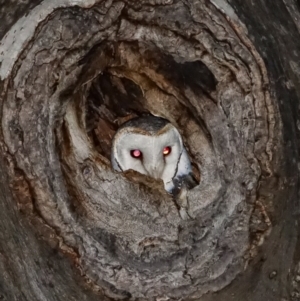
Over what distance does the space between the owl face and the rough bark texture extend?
0.05 m

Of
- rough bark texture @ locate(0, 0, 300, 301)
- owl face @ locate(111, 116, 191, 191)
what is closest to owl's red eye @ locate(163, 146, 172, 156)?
owl face @ locate(111, 116, 191, 191)

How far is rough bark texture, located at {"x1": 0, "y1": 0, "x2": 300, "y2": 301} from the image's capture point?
884 mm

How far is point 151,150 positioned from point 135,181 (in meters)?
0.12

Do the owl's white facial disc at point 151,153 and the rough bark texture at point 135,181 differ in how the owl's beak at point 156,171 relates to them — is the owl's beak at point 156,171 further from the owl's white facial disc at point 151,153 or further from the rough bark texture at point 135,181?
the rough bark texture at point 135,181

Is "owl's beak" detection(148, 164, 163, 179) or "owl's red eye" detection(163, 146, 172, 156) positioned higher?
"owl's red eye" detection(163, 146, 172, 156)

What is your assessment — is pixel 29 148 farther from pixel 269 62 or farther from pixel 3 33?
pixel 269 62

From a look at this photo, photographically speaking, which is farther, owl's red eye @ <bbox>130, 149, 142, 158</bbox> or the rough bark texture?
owl's red eye @ <bbox>130, 149, 142, 158</bbox>

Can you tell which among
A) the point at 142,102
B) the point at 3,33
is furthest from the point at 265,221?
the point at 3,33

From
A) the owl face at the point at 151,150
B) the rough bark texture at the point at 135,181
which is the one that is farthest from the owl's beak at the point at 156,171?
the rough bark texture at the point at 135,181

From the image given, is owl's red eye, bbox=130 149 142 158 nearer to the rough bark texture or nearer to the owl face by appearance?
the owl face

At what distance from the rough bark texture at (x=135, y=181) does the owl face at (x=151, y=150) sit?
0.05 meters

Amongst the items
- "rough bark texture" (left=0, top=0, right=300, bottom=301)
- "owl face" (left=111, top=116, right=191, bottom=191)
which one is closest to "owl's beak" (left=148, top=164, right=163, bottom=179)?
"owl face" (left=111, top=116, right=191, bottom=191)

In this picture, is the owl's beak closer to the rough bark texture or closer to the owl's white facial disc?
the owl's white facial disc

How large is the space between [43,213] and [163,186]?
251 millimetres
